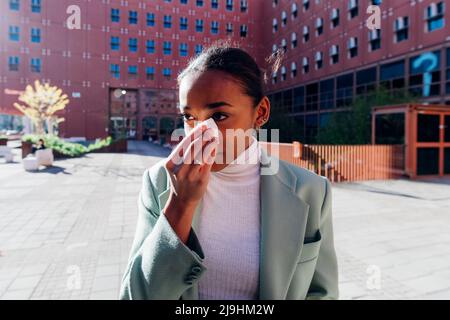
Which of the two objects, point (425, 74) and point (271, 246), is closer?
point (271, 246)

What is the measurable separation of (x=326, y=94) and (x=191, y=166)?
31.9m

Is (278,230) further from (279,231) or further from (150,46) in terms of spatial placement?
(150,46)

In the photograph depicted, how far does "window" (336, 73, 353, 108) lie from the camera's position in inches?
1091

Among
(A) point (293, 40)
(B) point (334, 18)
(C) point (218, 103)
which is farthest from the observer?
(A) point (293, 40)

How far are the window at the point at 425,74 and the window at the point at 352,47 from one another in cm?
576

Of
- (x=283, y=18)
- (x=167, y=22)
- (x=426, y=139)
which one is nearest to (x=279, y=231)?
(x=426, y=139)

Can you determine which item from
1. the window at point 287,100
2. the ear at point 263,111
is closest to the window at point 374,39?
the window at point 287,100

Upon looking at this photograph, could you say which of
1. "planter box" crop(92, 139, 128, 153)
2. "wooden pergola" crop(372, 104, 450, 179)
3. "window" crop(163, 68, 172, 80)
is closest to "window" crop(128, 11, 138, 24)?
"window" crop(163, 68, 172, 80)

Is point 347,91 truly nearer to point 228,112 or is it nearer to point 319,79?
point 319,79

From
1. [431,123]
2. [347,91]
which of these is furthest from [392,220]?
[347,91]

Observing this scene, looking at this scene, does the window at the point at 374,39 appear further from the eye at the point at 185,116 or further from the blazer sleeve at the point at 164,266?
the blazer sleeve at the point at 164,266

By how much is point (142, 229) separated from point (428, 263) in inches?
185

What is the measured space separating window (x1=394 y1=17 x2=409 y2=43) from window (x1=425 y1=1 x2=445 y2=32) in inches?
67.2

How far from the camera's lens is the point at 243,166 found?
1.39 m
